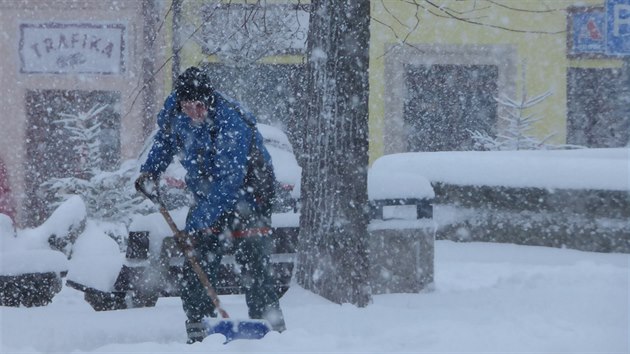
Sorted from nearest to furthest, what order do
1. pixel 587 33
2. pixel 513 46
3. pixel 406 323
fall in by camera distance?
pixel 406 323 → pixel 587 33 → pixel 513 46

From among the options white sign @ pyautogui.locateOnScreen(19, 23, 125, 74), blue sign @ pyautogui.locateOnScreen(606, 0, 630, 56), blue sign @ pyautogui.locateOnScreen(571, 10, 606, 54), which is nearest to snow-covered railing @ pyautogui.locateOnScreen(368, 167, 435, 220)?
blue sign @ pyautogui.locateOnScreen(606, 0, 630, 56)

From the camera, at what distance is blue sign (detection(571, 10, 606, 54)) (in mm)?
14867

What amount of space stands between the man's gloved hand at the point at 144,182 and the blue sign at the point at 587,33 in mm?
12290

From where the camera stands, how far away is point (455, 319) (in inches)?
197

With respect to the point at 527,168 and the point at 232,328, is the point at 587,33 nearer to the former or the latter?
the point at 527,168

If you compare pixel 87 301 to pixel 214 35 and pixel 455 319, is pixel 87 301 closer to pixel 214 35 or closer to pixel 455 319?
pixel 455 319

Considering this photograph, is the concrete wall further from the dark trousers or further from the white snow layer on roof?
the dark trousers

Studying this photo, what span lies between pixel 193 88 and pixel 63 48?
11.2m

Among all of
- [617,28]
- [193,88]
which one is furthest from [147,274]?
[617,28]

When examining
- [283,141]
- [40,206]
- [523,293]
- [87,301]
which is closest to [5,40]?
[40,206]

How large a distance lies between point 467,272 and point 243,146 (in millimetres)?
3545

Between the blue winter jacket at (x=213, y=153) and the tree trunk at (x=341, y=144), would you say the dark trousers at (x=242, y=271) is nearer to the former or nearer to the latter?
the blue winter jacket at (x=213, y=153)

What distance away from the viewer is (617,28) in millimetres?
8078

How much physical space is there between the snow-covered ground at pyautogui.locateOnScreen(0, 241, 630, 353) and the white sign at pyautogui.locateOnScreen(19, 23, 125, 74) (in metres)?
8.97
